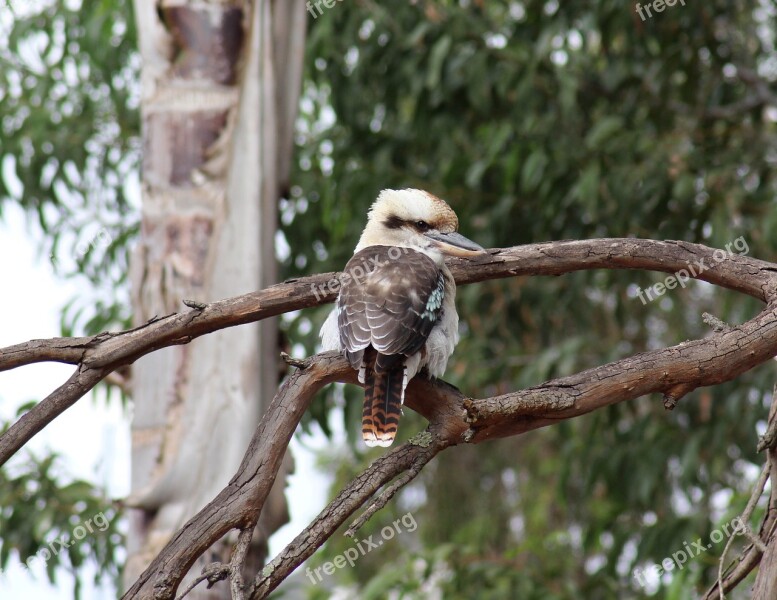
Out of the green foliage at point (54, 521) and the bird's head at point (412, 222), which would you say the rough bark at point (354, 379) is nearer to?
the bird's head at point (412, 222)

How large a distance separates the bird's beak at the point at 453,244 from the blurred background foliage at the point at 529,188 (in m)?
1.38

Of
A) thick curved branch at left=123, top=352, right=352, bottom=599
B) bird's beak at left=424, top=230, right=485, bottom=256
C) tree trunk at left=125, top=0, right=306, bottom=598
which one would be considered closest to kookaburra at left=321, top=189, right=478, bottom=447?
bird's beak at left=424, top=230, right=485, bottom=256

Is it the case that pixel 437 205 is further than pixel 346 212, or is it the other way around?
pixel 346 212

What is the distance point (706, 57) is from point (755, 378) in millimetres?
1573

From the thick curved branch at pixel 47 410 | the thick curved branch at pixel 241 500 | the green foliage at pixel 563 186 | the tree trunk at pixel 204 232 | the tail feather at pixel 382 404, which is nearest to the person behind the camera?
the thick curved branch at pixel 241 500

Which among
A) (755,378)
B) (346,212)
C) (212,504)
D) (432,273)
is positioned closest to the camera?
(212,504)

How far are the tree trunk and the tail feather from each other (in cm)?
97

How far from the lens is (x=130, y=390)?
3.13 meters

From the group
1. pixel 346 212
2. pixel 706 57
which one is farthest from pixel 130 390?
pixel 706 57

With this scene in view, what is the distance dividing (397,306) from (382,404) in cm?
23

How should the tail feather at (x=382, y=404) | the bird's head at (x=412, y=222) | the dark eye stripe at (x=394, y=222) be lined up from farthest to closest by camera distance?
1. the dark eye stripe at (x=394, y=222)
2. the bird's head at (x=412, y=222)
3. the tail feather at (x=382, y=404)

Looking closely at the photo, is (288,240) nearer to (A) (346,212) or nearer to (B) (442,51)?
(A) (346,212)

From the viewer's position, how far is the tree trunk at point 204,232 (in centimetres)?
294

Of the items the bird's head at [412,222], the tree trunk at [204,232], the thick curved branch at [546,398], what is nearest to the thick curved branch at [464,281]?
the thick curved branch at [546,398]
